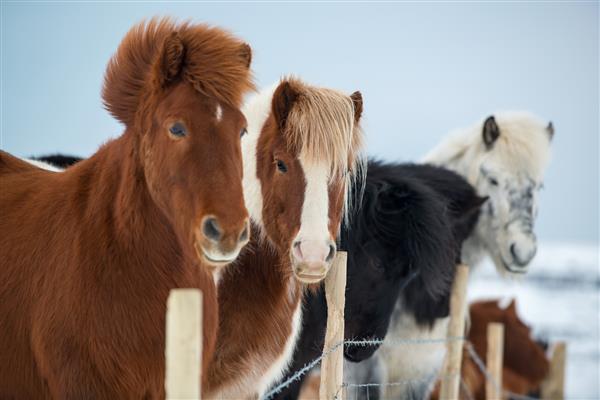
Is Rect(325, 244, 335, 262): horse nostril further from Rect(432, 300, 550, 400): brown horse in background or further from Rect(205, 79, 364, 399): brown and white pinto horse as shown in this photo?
Rect(432, 300, 550, 400): brown horse in background

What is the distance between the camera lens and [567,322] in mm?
27234

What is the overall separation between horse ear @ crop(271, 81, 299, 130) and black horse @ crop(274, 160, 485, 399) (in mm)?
1097

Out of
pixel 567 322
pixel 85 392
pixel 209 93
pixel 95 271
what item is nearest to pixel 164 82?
pixel 209 93

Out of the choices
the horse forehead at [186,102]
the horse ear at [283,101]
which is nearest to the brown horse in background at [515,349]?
the horse ear at [283,101]

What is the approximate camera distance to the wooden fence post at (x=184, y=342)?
2148mm

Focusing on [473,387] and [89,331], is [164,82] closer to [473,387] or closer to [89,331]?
[89,331]

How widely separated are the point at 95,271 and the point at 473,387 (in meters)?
6.96

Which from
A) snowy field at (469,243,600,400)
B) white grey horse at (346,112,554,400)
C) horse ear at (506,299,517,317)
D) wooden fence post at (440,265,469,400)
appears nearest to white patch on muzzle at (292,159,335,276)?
white grey horse at (346,112,554,400)

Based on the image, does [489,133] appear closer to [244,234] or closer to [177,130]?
[177,130]

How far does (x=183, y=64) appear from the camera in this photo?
331 centimetres

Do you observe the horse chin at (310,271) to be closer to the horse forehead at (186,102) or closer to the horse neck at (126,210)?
the horse neck at (126,210)

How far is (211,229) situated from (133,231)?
1.65ft

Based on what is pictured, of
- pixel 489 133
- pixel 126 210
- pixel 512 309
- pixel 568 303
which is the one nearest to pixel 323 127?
pixel 126 210

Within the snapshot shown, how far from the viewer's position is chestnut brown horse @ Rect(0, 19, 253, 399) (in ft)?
10.0
